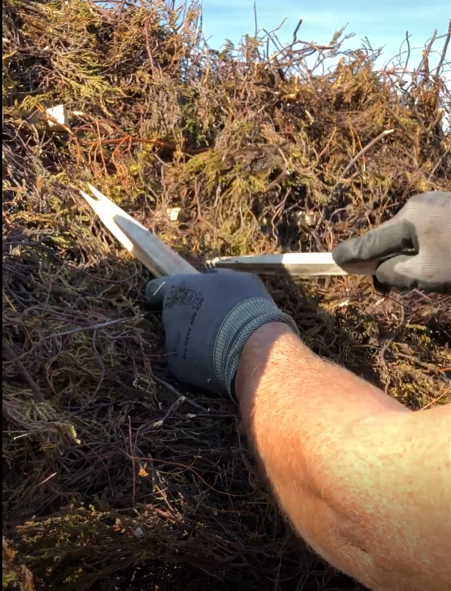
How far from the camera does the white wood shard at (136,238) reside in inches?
75.4

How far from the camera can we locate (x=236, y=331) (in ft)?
5.21

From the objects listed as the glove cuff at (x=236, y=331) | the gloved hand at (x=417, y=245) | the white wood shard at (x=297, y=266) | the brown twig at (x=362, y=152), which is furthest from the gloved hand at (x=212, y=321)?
the brown twig at (x=362, y=152)

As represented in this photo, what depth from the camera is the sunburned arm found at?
0.83m

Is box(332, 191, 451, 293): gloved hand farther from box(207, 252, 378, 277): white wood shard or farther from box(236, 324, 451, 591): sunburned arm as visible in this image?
box(236, 324, 451, 591): sunburned arm

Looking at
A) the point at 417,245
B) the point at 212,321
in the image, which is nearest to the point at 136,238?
the point at 212,321

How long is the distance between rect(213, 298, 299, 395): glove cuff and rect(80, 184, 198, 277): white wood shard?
373 millimetres

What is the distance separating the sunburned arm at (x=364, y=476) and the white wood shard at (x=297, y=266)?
2.27 feet

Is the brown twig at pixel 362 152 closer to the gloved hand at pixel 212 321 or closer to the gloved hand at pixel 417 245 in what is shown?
the gloved hand at pixel 417 245

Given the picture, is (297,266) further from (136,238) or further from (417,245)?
(136,238)

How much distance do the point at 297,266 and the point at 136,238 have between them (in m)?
0.53

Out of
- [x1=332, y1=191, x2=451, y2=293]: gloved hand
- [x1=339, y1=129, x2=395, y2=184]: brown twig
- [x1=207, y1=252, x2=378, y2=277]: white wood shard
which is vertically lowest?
[x1=207, y1=252, x2=378, y2=277]: white wood shard

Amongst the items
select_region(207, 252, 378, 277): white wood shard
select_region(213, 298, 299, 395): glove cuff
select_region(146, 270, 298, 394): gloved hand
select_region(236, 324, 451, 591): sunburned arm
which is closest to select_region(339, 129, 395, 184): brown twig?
select_region(207, 252, 378, 277): white wood shard

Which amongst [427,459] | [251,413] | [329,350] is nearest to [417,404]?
[329,350]

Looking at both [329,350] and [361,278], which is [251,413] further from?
[361,278]
